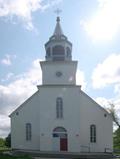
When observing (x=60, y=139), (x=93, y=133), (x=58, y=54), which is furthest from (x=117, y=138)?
(x=58, y=54)

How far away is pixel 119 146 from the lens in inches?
2397

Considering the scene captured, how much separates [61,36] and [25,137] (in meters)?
11.5

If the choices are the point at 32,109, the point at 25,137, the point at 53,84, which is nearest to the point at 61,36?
the point at 53,84

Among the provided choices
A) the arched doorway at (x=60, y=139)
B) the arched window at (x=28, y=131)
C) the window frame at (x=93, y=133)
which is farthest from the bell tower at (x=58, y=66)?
the window frame at (x=93, y=133)

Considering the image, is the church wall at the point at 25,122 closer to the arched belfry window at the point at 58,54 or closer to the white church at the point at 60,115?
the white church at the point at 60,115

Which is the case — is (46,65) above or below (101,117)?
above

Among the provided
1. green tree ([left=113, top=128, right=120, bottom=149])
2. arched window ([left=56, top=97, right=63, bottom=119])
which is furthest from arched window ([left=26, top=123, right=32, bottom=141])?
green tree ([left=113, top=128, right=120, bottom=149])

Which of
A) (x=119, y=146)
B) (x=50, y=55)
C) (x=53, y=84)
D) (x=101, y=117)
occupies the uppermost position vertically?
(x=50, y=55)

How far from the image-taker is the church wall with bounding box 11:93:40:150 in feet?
141

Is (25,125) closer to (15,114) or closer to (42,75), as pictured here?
(15,114)

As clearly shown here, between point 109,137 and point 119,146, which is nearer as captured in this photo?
point 109,137

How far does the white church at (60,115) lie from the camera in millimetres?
41781

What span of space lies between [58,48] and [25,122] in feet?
28.7

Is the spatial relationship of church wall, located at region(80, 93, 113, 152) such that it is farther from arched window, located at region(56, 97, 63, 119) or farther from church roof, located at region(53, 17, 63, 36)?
church roof, located at region(53, 17, 63, 36)
